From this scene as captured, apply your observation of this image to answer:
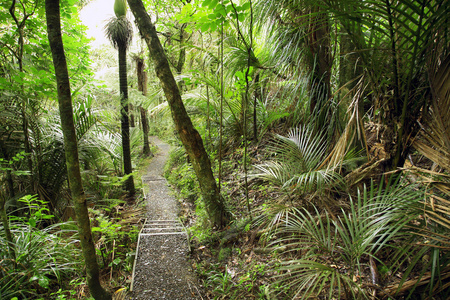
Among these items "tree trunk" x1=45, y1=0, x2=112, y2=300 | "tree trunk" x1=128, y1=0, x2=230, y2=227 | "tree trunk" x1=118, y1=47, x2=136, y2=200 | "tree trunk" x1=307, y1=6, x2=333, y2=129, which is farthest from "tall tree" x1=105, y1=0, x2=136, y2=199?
"tree trunk" x1=307, y1=6, x2=333, y2=129

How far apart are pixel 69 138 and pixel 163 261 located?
197 centimetres

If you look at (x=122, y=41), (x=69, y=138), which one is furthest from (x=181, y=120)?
(x=122, y=41)

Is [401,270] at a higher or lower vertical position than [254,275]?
higher

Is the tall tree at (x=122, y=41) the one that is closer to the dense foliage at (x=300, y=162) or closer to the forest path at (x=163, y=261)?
the dense foliage at (x=300, y=162)

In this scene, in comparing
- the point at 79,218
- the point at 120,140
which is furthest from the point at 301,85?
the point at 120,140

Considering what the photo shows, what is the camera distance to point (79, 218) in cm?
180

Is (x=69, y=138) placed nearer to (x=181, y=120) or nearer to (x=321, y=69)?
(x=181, y=120)

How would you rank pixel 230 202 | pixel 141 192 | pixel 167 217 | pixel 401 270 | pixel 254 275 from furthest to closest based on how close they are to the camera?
pixel 141 192, pixel 167 217, pixel 230 202, pixel 254 275, pixel 401 270

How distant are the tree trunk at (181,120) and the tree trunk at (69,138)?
1492mm

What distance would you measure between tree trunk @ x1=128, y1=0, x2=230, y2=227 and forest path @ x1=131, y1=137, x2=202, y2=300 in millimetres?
670

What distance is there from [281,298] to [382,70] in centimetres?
185

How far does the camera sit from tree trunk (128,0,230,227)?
3.08m

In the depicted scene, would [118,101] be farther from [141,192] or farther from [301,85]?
[301,85]

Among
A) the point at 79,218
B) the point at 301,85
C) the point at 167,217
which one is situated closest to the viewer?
the point at 79,218
